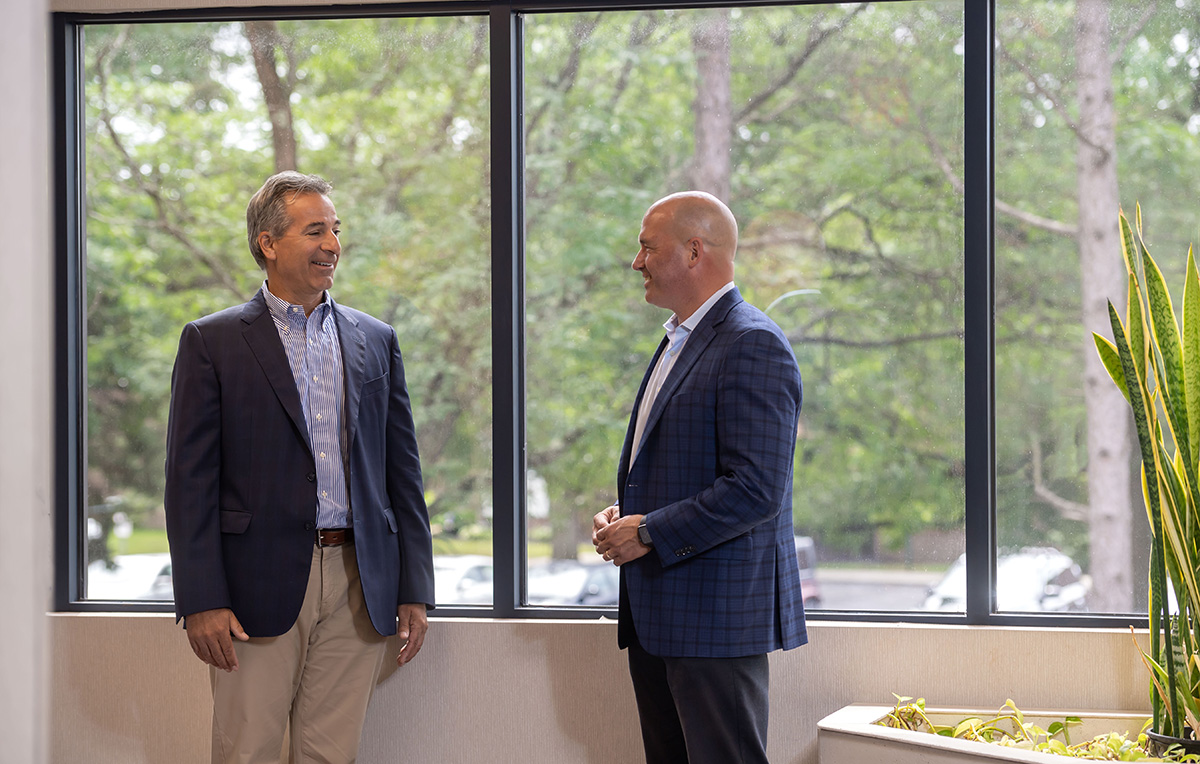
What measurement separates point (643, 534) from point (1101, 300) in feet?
5.40

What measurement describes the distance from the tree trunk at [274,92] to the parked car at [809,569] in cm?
200

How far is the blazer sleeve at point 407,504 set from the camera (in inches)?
96.0

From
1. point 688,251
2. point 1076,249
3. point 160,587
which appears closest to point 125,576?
point 160,587

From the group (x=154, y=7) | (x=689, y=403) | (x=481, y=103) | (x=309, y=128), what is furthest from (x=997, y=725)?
(x=154, y=7)

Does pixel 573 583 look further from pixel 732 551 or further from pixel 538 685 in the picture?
pixel 732 551

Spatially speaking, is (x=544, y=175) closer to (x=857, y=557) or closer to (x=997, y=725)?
(x=857, y=557)

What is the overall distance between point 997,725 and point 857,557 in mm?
582

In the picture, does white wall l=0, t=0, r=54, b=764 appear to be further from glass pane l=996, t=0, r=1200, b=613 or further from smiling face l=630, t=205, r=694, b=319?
glass pane l=996, t=0, r=1200, b=613

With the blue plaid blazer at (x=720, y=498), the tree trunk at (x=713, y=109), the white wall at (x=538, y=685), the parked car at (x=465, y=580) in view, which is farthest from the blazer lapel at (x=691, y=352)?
the parked car at (x=465, y=580)

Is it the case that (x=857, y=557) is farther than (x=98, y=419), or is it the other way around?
(x=98, y=419)

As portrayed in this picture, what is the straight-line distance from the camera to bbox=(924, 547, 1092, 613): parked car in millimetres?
2742

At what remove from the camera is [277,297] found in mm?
2332

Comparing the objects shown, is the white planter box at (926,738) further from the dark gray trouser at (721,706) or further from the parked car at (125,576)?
the parked car at (125,576)

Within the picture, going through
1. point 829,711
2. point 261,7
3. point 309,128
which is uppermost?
point 261,7
